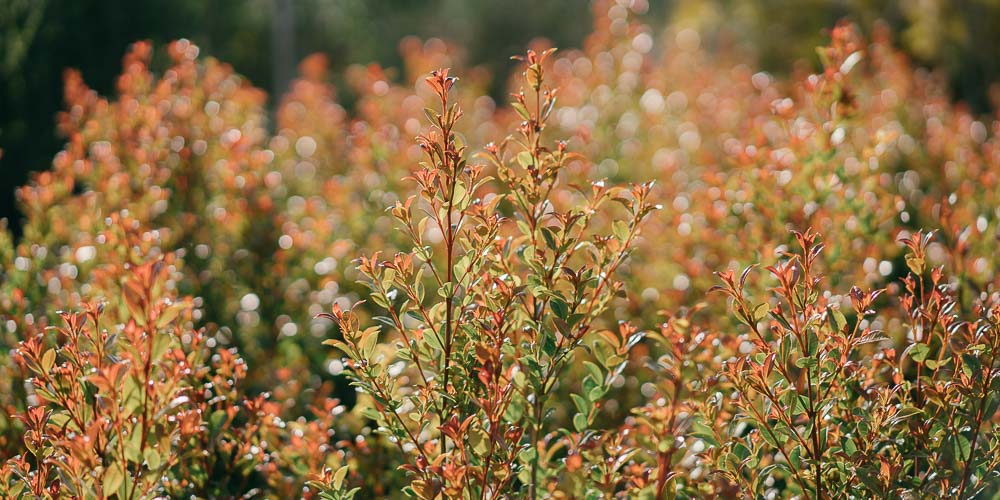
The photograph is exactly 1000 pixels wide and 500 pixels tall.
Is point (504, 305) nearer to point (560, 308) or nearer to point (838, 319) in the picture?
point (560, 308)

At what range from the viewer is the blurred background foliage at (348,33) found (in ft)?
19.6

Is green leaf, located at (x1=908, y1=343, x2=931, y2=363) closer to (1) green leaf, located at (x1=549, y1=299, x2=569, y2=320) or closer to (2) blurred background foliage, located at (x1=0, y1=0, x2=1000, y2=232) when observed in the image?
(1) green leaf, located at (x1=549, y1=299, x2=569, y2=320)

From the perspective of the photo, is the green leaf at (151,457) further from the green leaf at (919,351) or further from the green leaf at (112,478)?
the green leaf at (919,351)

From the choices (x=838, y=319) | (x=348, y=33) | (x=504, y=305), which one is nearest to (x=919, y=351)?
(x=838, y=319)

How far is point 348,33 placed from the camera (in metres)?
14.6

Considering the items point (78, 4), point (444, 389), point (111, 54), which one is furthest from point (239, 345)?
point (111, 54)

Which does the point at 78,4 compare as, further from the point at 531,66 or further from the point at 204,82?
the point at 531,66

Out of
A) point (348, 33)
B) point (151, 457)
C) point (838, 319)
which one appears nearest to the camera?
point (151, 457)

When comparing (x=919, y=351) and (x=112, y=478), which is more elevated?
(x=919, y=351)

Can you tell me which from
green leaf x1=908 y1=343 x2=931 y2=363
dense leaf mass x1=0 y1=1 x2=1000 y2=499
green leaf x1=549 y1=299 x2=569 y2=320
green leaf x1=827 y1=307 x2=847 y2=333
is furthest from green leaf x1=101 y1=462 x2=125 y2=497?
green leaf x1=908 y1=343 x2=931 y2=363

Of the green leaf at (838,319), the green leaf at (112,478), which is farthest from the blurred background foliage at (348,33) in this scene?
the green leaf at (838,319)

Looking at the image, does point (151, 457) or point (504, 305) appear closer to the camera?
point (151, 457)

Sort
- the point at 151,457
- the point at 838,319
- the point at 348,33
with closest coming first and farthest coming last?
the point at 151,457
the point at 838,319
the point at 348,33

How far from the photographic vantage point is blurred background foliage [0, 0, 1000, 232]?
19.6 feet
